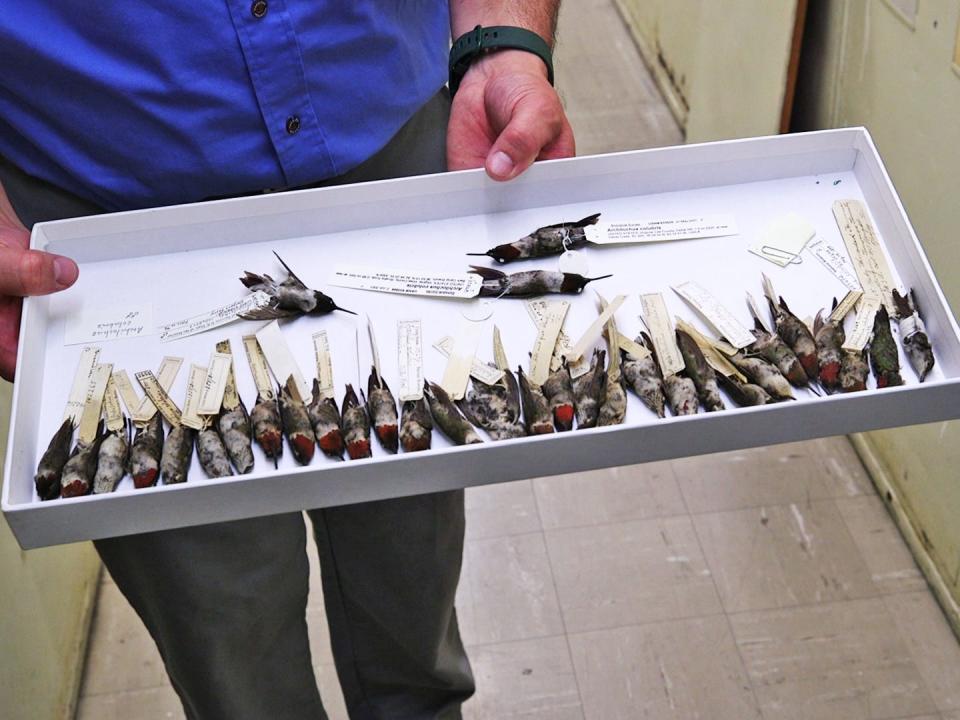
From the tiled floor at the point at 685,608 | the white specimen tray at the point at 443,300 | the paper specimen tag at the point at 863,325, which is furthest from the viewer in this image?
the tiled floor at the point at 685,608

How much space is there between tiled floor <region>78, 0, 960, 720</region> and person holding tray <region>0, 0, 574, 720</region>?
43 centimetres

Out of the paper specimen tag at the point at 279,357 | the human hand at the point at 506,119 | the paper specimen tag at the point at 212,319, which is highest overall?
the human hand at the point at 506,119

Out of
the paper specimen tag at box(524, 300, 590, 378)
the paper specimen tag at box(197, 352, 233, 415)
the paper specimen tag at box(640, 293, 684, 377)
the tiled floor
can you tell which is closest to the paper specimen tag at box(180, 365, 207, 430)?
the paper specimen tag at box(197, 352, 233, 415)

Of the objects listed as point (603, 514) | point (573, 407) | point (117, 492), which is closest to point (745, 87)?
point (603, 514)

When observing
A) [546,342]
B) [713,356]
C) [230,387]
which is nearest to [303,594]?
[230,387]

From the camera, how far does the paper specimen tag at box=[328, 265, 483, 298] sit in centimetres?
113

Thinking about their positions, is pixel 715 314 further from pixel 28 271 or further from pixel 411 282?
pixel 28 271

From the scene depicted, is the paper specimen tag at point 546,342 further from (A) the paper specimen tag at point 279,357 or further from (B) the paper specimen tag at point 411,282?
(A) the paper specimen tag at point 279,357

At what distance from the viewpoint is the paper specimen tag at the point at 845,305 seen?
41.7 inches

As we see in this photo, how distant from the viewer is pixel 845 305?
3.51 ft

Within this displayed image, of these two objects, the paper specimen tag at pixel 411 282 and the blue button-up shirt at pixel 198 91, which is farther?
the paper specimen tag at pixel 411 282

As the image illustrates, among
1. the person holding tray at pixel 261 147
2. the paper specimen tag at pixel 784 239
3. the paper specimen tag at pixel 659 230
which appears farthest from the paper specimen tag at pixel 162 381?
the paper specimen tag at pixel 784 239

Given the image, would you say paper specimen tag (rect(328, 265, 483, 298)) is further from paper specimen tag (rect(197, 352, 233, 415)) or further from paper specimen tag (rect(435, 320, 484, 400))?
paper specimen tag (rect(197, 352, 233, 415))

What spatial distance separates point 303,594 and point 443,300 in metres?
0.45
